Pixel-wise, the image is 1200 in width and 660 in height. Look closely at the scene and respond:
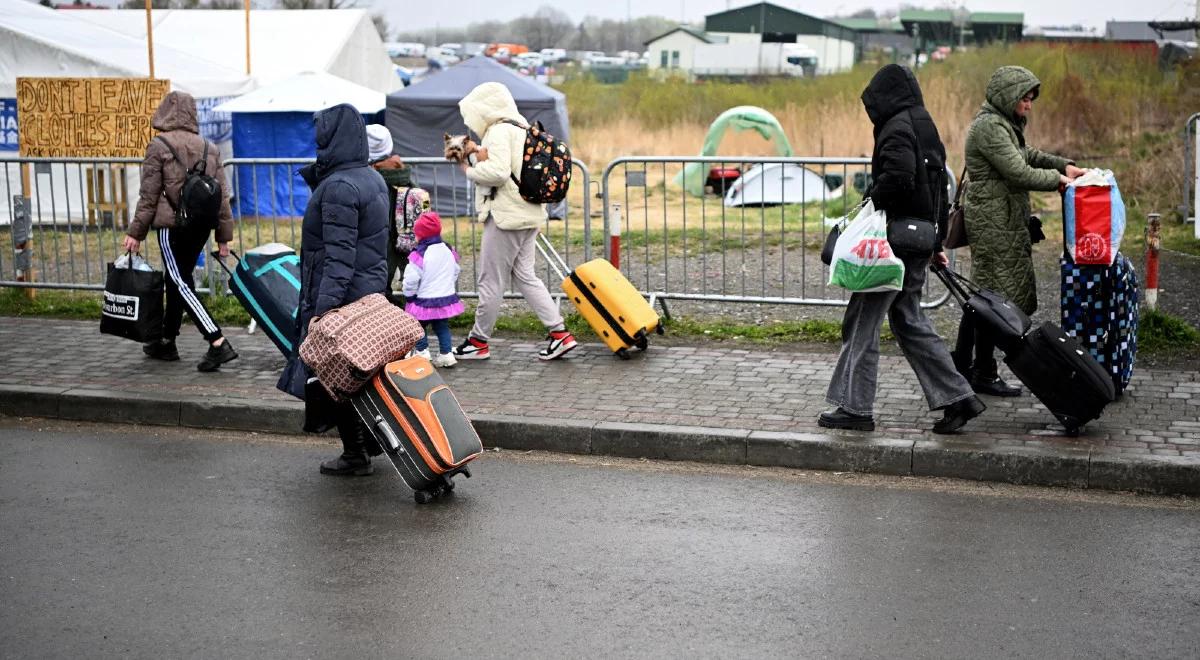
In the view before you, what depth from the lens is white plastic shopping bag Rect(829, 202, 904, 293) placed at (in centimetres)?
689

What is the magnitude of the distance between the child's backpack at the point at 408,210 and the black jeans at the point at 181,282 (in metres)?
1.39

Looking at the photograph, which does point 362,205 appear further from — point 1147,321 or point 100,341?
point 1147,321

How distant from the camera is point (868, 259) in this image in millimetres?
6895

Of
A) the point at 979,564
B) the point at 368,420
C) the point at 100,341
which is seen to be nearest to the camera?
the point at 979,564

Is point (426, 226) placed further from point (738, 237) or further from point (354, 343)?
point (738, 237)

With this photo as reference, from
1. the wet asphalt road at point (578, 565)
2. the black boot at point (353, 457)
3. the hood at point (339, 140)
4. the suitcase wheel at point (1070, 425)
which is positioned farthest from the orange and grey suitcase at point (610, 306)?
the suitcase wheel at point (1070, 425)

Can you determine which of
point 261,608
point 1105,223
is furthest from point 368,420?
point 1105,223

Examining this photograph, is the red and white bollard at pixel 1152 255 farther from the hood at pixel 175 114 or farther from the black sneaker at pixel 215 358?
the hood at pixel 175 114

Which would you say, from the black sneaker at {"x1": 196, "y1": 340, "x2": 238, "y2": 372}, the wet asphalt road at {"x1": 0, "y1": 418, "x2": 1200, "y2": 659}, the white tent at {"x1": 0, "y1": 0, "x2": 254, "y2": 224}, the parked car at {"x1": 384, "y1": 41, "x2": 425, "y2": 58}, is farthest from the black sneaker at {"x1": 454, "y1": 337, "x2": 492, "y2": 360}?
the parked car at {"x1": 384, "y1": 41, "x2": 425, "y2": 58}

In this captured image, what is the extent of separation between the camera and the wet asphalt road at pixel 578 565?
482 cm

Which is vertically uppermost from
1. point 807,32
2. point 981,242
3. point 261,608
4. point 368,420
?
point 807,32

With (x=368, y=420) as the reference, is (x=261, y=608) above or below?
below

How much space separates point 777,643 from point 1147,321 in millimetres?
5372

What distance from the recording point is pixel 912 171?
6.85 meters
